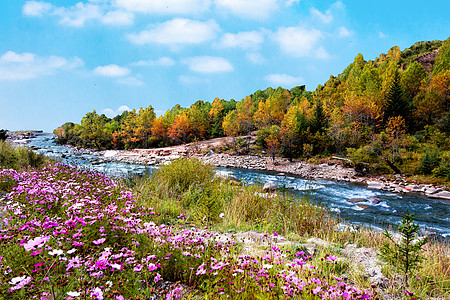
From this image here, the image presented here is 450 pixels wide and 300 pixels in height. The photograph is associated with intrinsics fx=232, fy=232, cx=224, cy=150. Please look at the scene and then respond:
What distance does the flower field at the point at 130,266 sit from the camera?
1.68 m

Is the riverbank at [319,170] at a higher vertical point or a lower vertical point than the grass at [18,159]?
lower

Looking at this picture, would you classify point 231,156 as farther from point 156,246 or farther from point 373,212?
point 156,246

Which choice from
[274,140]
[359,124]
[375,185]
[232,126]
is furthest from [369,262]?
[232,126]

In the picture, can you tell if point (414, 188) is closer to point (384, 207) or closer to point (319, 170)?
point (384, 207)

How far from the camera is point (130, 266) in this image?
7.11ft

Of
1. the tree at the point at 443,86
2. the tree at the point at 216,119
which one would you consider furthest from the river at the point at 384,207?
the tree at the point at 216,119

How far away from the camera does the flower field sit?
1.68m

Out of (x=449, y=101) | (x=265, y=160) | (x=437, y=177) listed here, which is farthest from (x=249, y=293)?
(x=449, y=101)

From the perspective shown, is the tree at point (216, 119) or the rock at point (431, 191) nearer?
the rock at point (431, 191)

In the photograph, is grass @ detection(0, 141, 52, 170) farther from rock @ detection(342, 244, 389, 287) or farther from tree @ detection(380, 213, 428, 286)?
tree @ detection(380, 213, 428, 286)

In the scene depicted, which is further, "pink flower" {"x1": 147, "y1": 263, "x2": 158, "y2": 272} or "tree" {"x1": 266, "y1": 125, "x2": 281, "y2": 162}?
"tree" {"x1": 266, "y1": 125, "x2": 281, "y2": 162}

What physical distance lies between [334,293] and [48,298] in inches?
81.1

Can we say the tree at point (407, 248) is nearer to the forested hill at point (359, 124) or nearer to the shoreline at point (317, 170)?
the shoreline at point (317, 170)

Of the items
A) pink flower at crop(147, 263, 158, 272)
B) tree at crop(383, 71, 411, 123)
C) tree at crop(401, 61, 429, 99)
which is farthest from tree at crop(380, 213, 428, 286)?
tree at crop(401, 61, 429, 99)
